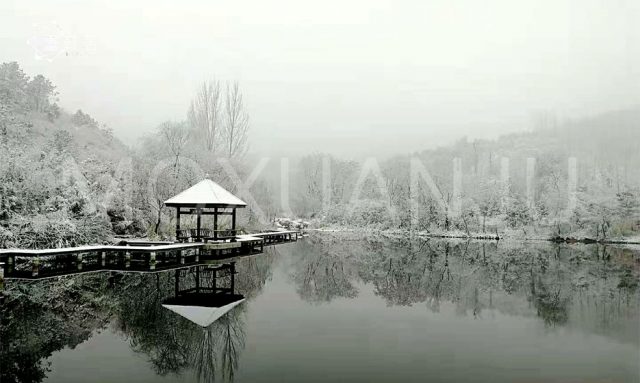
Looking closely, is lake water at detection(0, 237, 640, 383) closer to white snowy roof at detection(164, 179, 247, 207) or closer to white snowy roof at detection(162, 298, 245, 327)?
white snowy roof at detection(162, 298, 245, 327)

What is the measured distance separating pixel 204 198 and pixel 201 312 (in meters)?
9.56

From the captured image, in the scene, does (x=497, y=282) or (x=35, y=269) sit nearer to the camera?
(x=35, y=269)

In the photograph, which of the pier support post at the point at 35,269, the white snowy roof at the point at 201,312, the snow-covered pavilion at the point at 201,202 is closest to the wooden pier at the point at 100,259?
the pier support post at the point at 35,269

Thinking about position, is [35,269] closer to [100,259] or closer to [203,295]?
[100,259]

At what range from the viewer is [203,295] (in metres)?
9.77

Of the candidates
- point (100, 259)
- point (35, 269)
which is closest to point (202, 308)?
point (35, 269)

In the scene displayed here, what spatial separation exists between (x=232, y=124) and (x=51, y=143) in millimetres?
15743

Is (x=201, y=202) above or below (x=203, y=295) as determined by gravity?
above

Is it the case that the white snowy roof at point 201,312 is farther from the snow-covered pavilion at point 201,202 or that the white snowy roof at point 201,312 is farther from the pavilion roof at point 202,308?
the snow-covered pavilion at point 201,202

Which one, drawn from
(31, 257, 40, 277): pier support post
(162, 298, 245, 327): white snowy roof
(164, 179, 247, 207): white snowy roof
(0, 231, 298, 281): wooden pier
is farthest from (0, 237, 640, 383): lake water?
(164, 179, 247, 207): white snowy roof

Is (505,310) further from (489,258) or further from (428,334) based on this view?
(489,258)

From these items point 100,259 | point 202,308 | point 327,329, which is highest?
point 100,259

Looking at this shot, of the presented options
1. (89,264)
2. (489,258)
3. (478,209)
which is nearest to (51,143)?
(89,264)

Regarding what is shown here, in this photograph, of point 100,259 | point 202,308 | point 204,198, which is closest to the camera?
point 202,308
